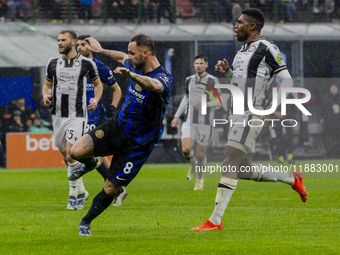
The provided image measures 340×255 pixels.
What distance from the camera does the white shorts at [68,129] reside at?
10312mm

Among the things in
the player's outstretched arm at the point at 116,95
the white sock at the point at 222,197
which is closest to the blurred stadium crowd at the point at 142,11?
the player's outstretched arm at the point at 116,95

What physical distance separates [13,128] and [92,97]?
384 inches

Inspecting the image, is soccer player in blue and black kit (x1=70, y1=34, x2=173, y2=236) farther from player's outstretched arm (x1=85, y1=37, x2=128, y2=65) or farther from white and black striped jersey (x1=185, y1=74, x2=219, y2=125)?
white and black striped jersey (x1=185, y1=74, x2=219, y2=125)

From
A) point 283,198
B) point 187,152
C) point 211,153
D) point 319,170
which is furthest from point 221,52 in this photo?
point 283,198

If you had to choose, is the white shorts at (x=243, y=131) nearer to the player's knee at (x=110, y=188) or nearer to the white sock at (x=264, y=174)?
the white sock at (x=264, y=174)

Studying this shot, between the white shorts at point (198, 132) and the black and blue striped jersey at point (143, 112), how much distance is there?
20.2ft

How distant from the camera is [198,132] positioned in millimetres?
13977

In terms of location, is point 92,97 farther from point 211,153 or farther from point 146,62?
point 211,153

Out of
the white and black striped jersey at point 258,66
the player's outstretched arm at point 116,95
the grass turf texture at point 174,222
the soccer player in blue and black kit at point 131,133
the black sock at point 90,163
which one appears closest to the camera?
the grass turf texture at point 174,222

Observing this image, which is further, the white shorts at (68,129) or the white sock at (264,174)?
the white shorts at (68,129)

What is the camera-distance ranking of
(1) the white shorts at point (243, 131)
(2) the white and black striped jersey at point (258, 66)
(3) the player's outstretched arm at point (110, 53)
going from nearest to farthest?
(1) the white shorts at point (243, 131) < (2) the white and black striped jersey at point (258, 66) < (3) the player's outstretched arm at point (110, 53)

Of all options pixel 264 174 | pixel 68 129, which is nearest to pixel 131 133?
pixel 264 174

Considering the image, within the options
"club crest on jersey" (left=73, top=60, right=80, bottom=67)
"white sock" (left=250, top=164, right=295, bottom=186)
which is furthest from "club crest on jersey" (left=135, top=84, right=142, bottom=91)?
"club crest on jersey" (left=73, top=60, right=80, bottom=67)

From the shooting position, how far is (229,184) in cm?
785
